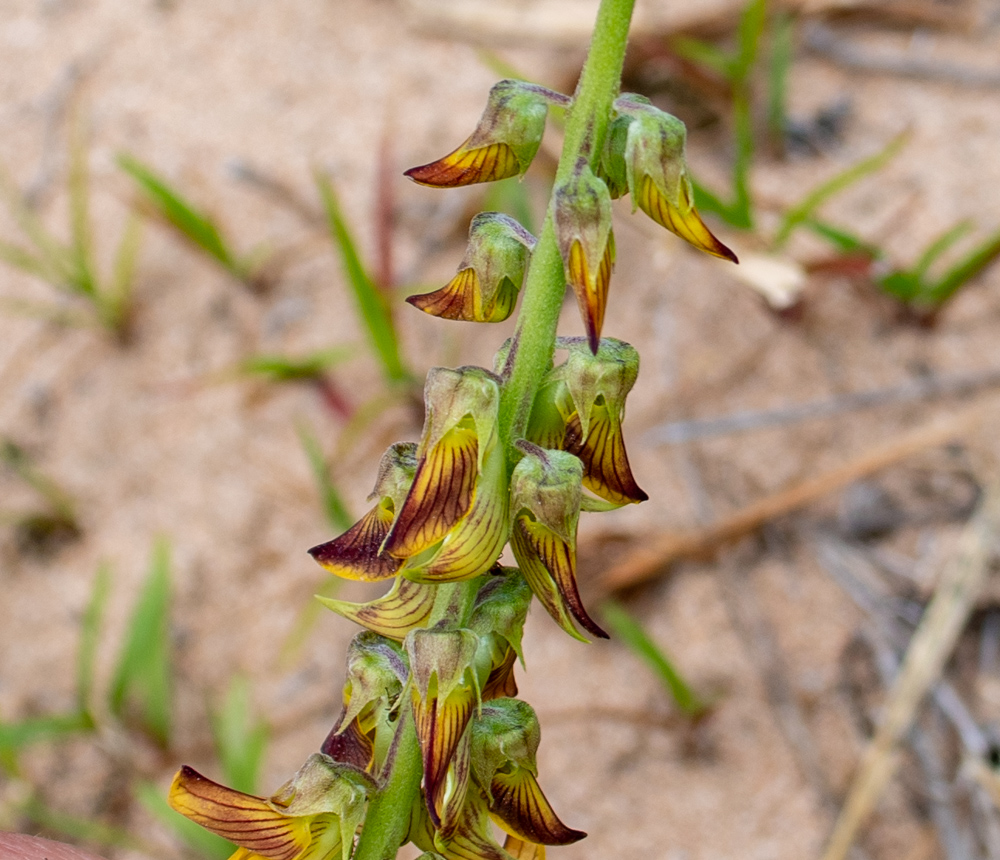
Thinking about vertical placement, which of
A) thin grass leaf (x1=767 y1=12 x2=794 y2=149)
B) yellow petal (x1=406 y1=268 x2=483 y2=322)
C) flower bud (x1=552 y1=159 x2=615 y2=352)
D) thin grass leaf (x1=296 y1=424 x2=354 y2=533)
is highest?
thin grass leaf (x1=767 y1=12 x2=794 y2=149)

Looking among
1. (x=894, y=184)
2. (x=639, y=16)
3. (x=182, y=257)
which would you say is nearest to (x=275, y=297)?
(x=182, y=257)

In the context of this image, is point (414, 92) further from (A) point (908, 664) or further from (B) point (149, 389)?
(A) point (908, 664)

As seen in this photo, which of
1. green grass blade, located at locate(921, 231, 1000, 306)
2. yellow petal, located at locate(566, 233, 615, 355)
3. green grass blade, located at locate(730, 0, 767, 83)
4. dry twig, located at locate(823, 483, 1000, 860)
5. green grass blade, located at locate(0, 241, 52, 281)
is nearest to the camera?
yellow petal, located at locate(566, 233, 615, 355)

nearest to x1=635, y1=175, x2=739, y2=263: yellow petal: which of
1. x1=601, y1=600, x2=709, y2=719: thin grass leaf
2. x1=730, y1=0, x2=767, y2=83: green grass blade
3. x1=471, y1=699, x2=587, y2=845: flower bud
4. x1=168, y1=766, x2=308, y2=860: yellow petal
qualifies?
x1=471, y1=699, x2=587, y2=845: flower bud

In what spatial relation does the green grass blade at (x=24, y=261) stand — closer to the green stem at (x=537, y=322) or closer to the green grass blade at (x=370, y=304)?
the green grass blade at (x=370, y=304)

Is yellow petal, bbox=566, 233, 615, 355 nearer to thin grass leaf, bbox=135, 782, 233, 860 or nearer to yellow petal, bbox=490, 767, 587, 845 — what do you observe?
yellow petal, bbox=490, 767, 587, 845
